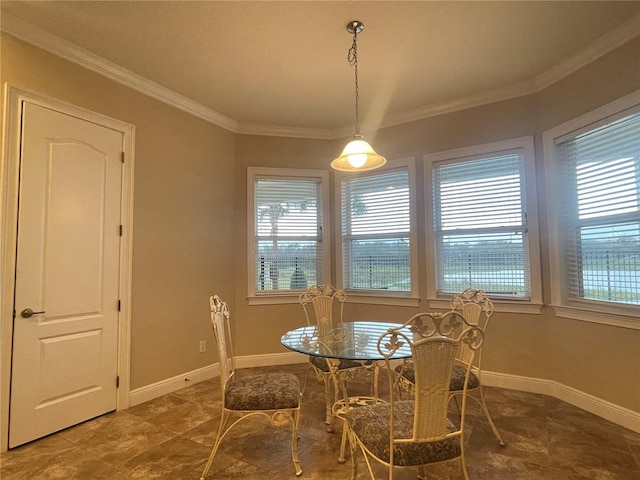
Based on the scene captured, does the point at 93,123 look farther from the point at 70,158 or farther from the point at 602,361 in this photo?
the point at 602,361

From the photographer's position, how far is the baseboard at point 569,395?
8.11 feet

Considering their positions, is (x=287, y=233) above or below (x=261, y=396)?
above

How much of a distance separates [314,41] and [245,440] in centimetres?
291

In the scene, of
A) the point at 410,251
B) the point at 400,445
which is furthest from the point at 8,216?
the point at 410,251

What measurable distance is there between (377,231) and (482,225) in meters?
1.12

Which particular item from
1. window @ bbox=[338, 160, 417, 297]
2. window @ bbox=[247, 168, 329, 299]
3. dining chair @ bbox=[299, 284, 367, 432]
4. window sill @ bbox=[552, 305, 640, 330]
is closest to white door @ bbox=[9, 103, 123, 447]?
window @ bbox=[247, 168, 329, 299]

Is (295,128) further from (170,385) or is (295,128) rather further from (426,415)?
(426,415)

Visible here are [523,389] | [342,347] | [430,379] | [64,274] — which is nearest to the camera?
[430,379]

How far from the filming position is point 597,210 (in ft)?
8.97

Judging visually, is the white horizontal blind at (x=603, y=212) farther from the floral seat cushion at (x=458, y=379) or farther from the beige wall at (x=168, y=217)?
the beige wall at (x=168, y=217)

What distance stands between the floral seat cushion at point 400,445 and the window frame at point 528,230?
203cm

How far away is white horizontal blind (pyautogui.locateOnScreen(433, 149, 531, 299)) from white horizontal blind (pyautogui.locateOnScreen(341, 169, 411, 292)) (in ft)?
1.20

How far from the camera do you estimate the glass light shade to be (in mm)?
2311

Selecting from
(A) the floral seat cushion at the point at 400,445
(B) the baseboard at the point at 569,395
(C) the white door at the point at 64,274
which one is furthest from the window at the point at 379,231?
(C) the white door at the point at 64,274
